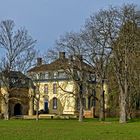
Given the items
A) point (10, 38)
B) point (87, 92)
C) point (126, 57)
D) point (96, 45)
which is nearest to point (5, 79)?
point (10, 38)

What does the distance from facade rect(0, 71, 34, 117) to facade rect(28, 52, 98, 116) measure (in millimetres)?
2281

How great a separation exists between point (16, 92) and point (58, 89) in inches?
541

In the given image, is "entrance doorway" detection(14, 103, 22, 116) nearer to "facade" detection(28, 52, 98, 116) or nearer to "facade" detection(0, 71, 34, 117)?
"facade" detection(0, 71, 34, 117)

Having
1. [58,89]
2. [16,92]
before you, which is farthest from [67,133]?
[58,89]

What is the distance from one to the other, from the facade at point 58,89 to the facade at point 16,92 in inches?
89.8

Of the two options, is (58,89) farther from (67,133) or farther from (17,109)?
(67,133)

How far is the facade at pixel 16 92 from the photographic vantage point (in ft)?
246

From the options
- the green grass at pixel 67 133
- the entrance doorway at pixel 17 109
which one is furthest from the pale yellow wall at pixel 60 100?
the green grass at pixel 67 133

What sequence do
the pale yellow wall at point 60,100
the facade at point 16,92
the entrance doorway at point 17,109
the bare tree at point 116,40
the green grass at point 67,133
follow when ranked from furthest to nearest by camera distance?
1. the entrance doorway at point 17,109
2. the pale yellow wall at point 60,100
3. the facade at point 16,92
4. the bare tree at point 116,40
5. the green grass at point 67,133

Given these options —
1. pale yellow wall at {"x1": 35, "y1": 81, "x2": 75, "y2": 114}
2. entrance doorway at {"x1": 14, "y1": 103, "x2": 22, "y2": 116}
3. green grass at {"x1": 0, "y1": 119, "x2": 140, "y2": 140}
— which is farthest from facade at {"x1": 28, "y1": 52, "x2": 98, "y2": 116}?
green grass at {"x1": 0, "y1": 119, "x2": 140, "y2": 140}

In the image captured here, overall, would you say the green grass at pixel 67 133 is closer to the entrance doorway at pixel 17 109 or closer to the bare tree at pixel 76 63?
the bare tree at pixel 76 63

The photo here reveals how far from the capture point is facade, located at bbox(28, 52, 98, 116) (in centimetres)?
6744

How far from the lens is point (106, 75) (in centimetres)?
6594

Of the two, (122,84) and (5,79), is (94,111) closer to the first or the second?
(5,79)
